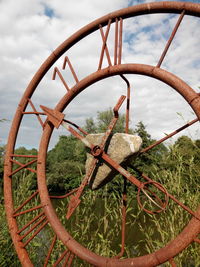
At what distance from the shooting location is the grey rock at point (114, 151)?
6.73 feet

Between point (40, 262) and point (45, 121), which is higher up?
point (45, 121)

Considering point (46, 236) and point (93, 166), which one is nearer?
point (93, 166)

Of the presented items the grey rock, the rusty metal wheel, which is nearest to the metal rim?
the rusty metal wheel

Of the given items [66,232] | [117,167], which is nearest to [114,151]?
[117,167]

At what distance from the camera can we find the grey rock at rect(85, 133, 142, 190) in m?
2.05

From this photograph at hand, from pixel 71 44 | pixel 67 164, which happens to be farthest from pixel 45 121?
pixel 67 164

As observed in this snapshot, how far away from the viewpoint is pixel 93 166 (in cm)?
214

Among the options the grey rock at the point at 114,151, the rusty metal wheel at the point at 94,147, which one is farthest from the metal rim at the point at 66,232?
the grey rock at the point at 114,151

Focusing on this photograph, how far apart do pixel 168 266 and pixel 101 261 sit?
765 millimetres

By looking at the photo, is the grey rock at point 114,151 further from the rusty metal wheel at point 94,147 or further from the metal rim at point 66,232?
the metal rim at point 66,232

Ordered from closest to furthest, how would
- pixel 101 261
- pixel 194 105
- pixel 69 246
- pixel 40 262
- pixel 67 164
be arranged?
1. pixel 194 105
2. pixel 101 261
3. pixel 69 246
4. pixel 40 262
5. pixel 67 164

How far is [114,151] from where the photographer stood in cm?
213

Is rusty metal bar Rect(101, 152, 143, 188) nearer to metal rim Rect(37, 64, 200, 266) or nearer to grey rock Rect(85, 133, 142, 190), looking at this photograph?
grey rock Rect(85, 133, 142, 190)

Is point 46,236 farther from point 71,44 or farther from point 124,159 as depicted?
point 71,44
